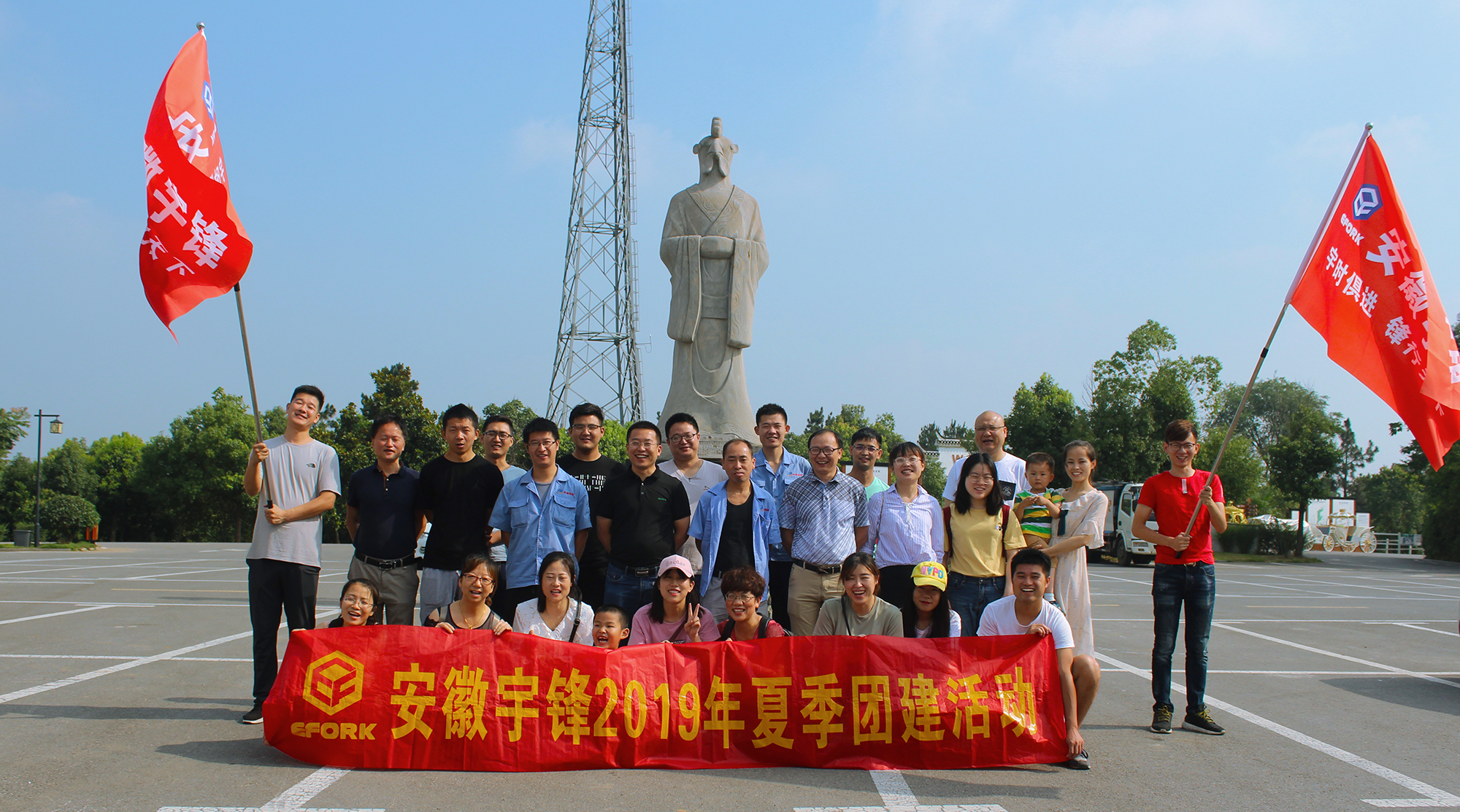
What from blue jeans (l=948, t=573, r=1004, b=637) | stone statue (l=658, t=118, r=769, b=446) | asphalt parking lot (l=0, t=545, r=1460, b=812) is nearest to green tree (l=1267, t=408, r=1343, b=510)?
asphalt parking lot (l=0, t=545, r=1460, b=812)

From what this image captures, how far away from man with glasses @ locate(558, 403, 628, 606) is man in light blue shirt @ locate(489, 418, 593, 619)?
4.4 inches

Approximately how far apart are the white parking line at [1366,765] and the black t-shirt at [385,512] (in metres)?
4.70

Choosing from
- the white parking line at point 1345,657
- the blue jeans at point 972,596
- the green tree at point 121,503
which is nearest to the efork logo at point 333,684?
the blue jeans at point 972,596

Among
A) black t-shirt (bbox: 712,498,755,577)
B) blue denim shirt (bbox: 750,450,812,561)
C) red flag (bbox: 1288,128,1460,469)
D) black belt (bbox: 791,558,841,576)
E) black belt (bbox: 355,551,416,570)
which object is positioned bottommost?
black belt (bbox: 355,551,416,570)

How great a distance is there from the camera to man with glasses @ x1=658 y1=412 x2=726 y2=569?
219 inches

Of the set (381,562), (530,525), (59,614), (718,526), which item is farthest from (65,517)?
(718,526)

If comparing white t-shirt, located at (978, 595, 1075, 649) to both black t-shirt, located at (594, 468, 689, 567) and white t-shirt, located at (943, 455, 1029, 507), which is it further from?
black t-shirt, located at (594, 468, 689, 567)

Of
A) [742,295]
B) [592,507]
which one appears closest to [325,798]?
[592,507]

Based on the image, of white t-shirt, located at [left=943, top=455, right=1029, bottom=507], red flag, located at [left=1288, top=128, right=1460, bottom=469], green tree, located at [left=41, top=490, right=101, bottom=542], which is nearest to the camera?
red flag, located at [left=1288, top=128, right=1460, bottom=469]

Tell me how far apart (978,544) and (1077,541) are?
506mm

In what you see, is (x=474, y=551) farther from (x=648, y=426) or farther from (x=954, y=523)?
(x=954, y=523)

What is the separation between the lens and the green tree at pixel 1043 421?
42.2m

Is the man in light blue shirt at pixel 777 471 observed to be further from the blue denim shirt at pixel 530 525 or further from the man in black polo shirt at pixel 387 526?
the man in black polo shirt at pixel 387 526

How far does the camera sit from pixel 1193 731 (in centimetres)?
499
